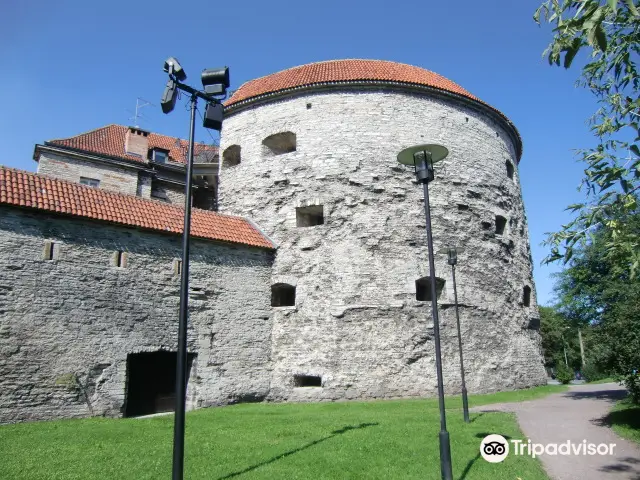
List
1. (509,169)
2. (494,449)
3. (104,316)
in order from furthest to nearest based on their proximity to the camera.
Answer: (509,169), (104,316), (494,449)

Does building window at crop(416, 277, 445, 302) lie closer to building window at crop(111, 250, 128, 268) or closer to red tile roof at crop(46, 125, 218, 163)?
building window at crop(111, 250, 128, 268)

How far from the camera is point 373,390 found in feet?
43.0

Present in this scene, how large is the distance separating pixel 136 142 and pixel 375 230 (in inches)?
512

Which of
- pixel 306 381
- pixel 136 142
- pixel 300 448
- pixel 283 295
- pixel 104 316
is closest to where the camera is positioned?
pixel 300 448

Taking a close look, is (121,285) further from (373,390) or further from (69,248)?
(373,390)

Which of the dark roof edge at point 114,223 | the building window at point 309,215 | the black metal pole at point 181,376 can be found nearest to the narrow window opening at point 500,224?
the building window at point 309,215

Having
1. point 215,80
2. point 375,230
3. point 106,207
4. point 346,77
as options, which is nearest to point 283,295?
point 375,230

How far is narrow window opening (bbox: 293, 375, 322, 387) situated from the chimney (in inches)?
512

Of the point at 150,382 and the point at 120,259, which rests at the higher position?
the point at 120,259

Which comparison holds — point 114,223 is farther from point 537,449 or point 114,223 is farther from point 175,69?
point 537,449

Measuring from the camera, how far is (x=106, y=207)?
11.7 meters

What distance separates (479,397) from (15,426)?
1098cm

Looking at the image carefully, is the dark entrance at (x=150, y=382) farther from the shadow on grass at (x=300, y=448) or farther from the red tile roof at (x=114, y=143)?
the red tile roof at (x=114, y=143)

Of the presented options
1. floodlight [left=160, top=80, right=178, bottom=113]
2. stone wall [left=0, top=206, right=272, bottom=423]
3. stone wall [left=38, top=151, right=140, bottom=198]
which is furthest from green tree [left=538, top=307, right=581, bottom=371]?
floodlight [left=160, top=80, right=178, bottom=113]
